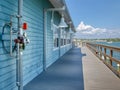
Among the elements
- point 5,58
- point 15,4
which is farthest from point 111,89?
point 15,4

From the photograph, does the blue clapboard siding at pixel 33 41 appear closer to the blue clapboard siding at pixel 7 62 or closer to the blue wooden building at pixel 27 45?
the blue wooden building at pixel 27 45

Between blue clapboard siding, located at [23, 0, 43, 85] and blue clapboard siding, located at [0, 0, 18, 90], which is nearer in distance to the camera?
blue clapboard siding, located at [0, 0, 18, 90]

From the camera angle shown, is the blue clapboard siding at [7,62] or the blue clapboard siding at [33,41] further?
the blue clapboard siding at [33,41]

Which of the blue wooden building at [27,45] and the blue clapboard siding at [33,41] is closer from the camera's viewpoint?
the blue wooden building at [27,45]

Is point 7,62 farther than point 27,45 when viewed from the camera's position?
No

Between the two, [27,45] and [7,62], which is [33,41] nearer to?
[27,45]

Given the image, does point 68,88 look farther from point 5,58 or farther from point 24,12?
point 24,12

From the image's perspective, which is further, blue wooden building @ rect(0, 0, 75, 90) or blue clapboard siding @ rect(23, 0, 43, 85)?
blue clapboard siding @ rect(23, 0, 43, 85)

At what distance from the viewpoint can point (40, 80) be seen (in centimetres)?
517

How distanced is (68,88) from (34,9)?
90.5 inches

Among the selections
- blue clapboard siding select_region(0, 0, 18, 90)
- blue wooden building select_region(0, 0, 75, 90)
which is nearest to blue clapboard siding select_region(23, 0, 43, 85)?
blue wooden building select_region(0, 0, 75, 90)

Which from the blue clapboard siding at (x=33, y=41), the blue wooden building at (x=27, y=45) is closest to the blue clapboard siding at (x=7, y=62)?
the blue wooden building at (x=27, y=45)

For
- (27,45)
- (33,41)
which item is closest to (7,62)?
(27,45)

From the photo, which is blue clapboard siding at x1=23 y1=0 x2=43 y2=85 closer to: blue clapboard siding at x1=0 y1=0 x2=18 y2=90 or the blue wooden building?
the blue wooden building
